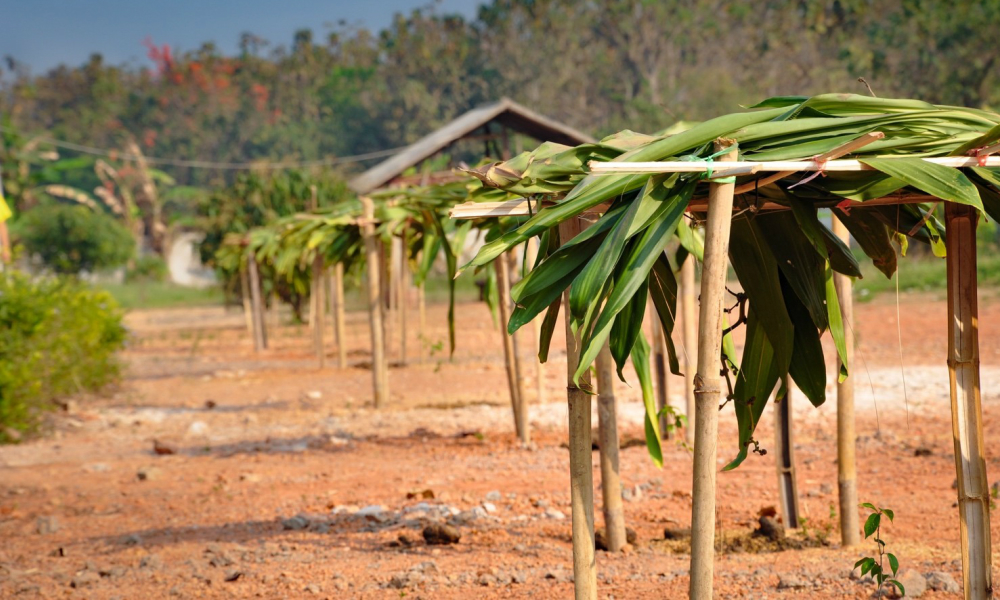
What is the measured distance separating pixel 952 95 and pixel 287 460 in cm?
2242

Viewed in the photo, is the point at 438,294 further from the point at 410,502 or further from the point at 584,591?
the point at 584,591

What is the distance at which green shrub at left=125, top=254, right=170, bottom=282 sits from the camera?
119 ft

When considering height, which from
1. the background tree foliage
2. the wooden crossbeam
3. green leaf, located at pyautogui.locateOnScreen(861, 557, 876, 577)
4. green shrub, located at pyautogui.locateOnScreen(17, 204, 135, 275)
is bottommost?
green leaf, located at pyautogui.locateOnScreen(861, 557, 876, 577)

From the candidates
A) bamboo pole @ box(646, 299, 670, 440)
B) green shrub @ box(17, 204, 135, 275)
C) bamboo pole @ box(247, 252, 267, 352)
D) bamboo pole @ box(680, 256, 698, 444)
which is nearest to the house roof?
bamboo pole @ box(247, 252, 267, 352)

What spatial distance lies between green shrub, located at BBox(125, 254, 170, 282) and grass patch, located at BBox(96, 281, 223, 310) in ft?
0.65

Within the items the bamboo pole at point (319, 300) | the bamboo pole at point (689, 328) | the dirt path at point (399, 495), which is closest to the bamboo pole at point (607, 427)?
the dirt path at point (399, 495)

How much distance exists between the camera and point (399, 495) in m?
5.82

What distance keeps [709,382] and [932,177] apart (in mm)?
776

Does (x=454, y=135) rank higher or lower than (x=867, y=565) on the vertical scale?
higher

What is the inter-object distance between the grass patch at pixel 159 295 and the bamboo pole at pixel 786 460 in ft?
86.7

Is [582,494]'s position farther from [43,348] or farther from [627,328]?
[43,348]

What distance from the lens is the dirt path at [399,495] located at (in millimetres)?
4082

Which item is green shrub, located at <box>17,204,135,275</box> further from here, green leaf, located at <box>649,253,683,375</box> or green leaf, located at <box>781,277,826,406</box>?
green leaf, located at <box>781,277,826,406</box>

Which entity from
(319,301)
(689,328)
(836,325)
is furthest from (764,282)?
(319,301)
